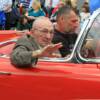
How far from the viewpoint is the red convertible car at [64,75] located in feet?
13.5

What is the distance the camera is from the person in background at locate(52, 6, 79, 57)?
15.9 feet

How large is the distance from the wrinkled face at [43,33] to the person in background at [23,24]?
246 inches

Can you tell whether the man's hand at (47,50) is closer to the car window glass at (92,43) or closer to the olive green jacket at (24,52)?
the olive green jacket at (24,52)

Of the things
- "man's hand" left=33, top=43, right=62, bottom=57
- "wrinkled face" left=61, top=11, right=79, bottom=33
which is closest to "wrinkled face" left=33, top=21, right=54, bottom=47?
"man's hand" left=33, top=43, right=62, bottom=57

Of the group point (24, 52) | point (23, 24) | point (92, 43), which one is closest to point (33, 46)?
point (24, 52)

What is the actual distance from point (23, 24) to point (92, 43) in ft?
22.9

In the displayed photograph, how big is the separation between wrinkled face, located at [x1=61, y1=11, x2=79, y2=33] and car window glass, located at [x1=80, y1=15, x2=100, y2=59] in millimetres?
463

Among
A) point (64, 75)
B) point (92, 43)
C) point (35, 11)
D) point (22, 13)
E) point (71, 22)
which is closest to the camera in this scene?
point (64, 75)

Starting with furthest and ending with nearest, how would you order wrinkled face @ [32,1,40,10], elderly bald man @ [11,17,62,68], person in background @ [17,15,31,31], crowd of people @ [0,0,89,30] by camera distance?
wrinkled face @ [32,1,40,10], crowd of people @ [0,0,89,30], person in background @ [17,15,31,31], elderly bald man @ [11,17,62,68]

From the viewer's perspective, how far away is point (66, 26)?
4934 millimetres

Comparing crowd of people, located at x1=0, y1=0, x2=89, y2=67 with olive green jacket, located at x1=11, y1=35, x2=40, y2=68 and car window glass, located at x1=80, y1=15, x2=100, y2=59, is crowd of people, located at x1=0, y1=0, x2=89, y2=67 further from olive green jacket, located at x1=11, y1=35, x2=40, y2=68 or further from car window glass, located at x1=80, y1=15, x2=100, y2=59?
car window glass, located at x1=80, y1=15, x2=100, y2=59

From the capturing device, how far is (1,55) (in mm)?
4723

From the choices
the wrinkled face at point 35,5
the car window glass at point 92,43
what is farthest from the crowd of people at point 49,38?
the wrinkled face at point 35,5

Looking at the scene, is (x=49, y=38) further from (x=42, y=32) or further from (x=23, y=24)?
(x=23, y=24)
